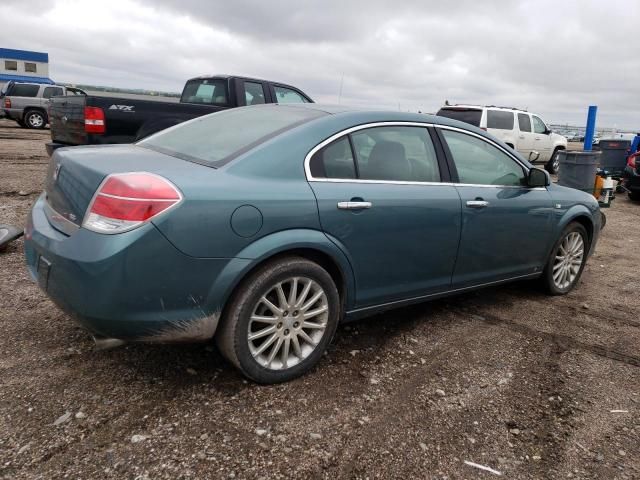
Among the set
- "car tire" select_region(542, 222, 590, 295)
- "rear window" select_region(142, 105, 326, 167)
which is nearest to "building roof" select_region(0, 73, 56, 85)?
"rear window" select_region(142, 105, 326, 167)

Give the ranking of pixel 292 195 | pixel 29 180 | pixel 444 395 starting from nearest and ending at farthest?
1. pixel 292 195
2. pixel 444 395
3. pixel 29 180

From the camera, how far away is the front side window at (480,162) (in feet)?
12.2

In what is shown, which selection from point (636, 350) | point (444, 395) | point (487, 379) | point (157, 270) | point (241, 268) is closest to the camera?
point (157, 270)

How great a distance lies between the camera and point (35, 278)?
2818 mm

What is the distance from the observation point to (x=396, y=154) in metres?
3.38

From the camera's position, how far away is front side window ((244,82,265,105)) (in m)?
8.41

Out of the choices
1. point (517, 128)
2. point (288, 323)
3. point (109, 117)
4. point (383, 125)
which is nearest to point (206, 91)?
point (109, 117)

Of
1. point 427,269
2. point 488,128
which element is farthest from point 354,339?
point 488,128

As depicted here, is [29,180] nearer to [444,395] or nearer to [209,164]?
[209,164]

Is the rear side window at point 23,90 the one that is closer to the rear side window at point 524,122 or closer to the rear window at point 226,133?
the rear side window at point 524,122

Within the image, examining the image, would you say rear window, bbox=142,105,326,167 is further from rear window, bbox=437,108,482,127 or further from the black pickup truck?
rear window, bbox=437,108,482,127

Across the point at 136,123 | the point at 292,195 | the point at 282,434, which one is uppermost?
the point at 136,123

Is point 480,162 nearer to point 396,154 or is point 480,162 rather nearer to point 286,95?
point 396,154

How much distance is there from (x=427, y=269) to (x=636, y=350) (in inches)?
65.7
